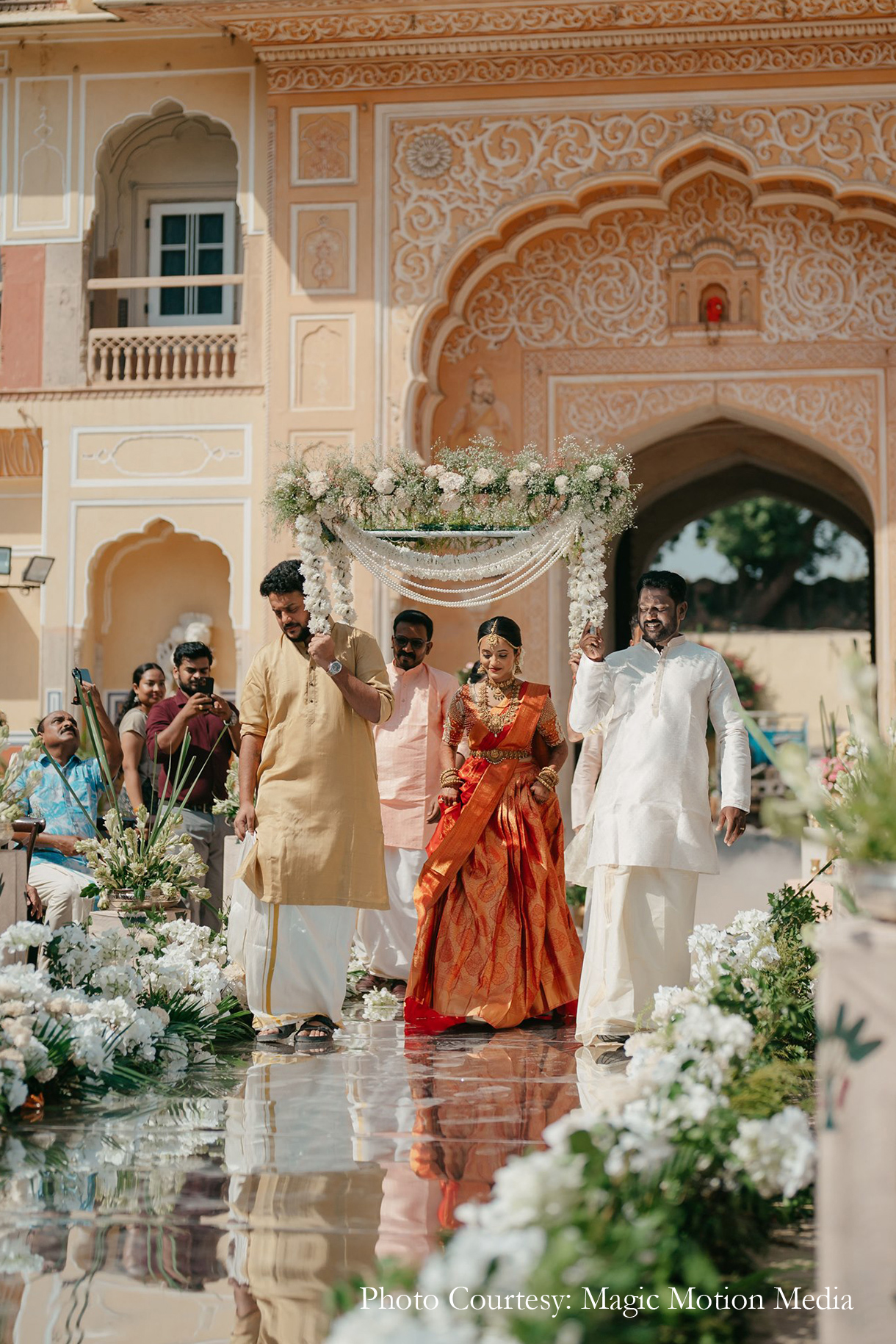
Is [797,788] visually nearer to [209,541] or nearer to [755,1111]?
[755,1111]

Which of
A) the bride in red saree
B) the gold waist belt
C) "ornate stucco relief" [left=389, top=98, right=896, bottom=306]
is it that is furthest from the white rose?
"ornate stucco relief" [left=389, top=98, right=896, bottom=306]

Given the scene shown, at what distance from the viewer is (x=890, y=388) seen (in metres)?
10.2

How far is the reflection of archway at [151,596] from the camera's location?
11.2 meters

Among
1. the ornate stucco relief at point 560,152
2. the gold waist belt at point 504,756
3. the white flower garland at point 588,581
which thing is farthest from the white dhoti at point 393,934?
the ornate stucco relief at point 560,152

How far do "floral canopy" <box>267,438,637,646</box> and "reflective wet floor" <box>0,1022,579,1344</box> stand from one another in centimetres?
231

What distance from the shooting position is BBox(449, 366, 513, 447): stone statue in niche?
10.6 metres

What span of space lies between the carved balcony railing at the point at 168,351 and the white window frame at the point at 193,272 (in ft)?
1.45

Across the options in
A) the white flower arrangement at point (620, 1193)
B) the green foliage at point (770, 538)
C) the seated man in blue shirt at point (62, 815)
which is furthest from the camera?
the green foliage at point (770, 538)

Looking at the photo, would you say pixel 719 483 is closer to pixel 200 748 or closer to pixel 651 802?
pixel 200 748

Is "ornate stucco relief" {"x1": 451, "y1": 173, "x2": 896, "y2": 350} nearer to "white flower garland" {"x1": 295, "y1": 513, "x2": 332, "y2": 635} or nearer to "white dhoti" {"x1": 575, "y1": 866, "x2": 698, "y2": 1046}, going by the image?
"white flower garland" {"x1": 295, "y1": 513, "x2": 332, "y2": 635}

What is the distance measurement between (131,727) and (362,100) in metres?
5.11

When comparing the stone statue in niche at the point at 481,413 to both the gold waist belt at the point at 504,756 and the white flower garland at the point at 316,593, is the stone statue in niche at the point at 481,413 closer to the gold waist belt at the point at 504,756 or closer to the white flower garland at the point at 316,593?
the white flower garland at the point at 316,593

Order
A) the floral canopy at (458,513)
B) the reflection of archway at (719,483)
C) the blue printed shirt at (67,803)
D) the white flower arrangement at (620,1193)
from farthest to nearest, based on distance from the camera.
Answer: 1. the reflection of archway at (719,483)
2. the blue printed shirt at (67,803)
3. the floral canopy at (458,513)
4. the white flower arrangement at (620,1193)

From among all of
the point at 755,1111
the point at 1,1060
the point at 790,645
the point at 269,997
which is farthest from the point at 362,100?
the point at 790,645
